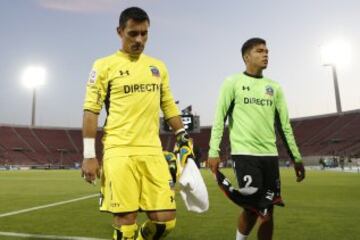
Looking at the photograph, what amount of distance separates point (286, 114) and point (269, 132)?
16.8 inches

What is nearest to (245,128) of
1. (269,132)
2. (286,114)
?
(269,132)

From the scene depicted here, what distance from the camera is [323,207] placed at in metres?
9.38

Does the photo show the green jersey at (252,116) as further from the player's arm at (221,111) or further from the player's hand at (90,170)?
the player's hand at (90,170)

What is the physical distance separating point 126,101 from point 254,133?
168cm

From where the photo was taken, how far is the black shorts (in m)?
4.43

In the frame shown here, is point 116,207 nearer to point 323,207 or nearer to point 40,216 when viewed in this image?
point 40,216

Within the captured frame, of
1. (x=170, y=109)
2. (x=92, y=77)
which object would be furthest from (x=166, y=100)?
(x=92, y=77)

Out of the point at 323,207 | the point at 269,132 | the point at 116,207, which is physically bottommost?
the point at 323,207

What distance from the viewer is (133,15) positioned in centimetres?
361

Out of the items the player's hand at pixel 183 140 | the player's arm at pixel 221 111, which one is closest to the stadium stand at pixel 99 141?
the player's arm at pixel 221 111

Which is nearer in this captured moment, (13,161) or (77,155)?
(13,161)

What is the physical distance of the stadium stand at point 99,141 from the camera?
205 ft

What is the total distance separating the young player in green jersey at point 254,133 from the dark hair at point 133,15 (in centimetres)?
158

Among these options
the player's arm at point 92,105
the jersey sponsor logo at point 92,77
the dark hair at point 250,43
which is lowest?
the player's arm at point 92,105
